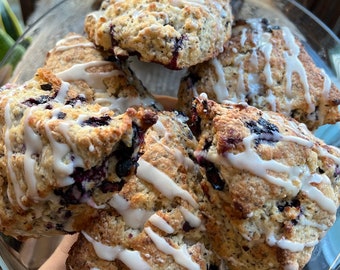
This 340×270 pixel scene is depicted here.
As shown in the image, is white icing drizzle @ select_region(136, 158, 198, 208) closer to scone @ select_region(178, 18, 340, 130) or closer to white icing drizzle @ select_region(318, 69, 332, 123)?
scone @ select_region(178, 18, 340, 130)

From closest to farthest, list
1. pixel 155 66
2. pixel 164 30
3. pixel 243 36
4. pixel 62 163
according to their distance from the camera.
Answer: pixel 62 163
pixel 164 30
pixel 243 36
pixel 155 66

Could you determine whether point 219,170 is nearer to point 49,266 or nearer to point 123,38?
point 123,38

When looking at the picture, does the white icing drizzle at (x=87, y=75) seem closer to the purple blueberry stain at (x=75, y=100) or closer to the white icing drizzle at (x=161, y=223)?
the purple blueberry stain at (x=75, y=100)

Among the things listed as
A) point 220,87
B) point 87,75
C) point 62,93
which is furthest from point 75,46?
point 220,87

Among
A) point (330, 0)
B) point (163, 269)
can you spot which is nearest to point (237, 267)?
point (163, 269)

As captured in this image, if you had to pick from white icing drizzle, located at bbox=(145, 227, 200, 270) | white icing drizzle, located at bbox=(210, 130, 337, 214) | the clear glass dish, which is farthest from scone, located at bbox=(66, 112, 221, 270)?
the clear glass dish

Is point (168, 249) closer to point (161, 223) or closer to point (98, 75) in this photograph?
point (161, 223)
